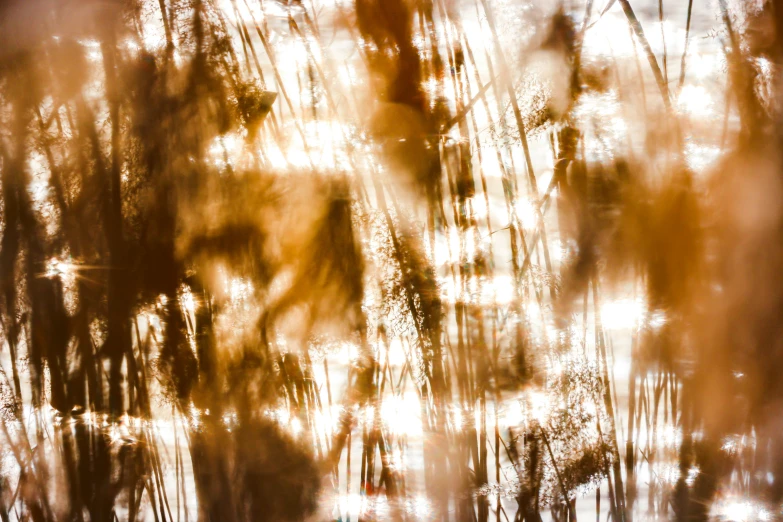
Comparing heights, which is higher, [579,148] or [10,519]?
[579,148]

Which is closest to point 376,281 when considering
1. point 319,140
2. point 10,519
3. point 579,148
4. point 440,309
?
point 440,309

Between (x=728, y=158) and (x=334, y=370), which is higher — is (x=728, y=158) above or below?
above

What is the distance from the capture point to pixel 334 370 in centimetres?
60

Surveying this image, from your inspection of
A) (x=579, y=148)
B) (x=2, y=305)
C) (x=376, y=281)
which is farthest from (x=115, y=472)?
(x=579, y=148)

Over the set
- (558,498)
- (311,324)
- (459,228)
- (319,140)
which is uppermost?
(319,140)

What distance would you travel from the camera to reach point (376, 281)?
600mm

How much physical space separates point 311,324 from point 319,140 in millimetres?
240

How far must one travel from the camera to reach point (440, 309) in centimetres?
60

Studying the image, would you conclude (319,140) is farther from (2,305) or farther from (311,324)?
(2,305)

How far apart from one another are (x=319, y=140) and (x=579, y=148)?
338mm

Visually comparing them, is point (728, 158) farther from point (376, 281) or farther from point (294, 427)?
point (294, 427)

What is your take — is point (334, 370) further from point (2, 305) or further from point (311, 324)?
point (2, 305)

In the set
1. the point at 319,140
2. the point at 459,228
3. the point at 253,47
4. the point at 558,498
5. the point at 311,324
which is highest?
the point at 253,47

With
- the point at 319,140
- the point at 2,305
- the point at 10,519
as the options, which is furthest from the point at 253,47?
the point at 10,519
